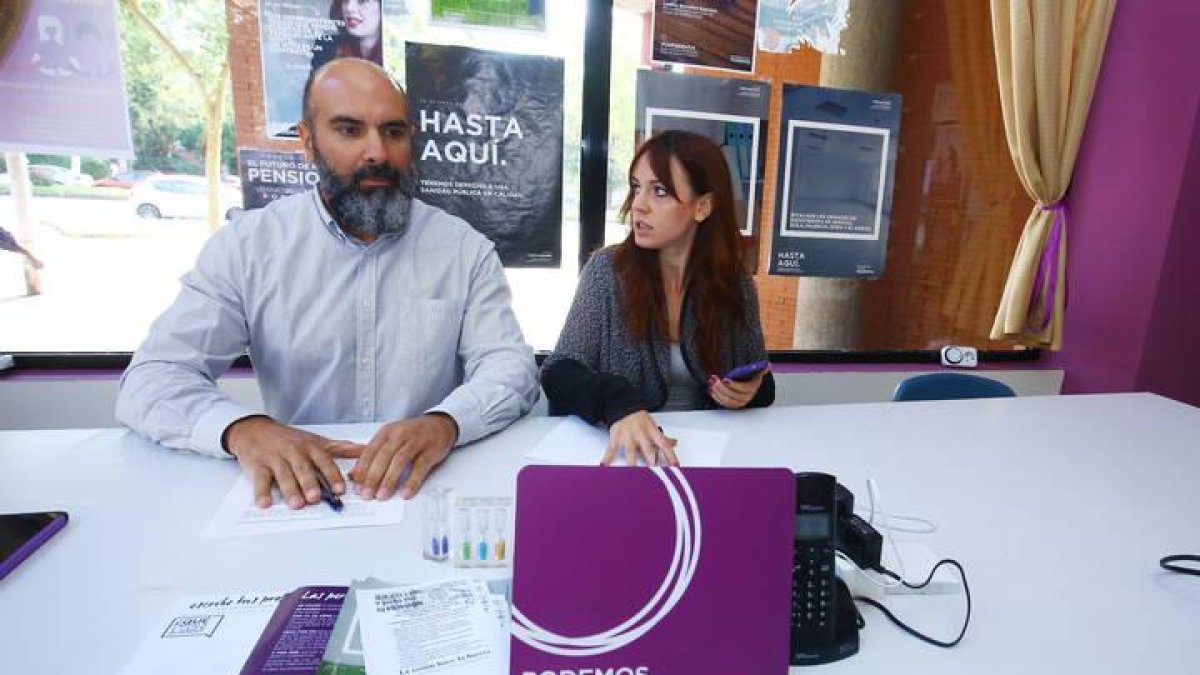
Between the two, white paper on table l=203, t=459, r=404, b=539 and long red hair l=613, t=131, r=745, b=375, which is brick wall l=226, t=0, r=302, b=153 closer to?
long red hair l=613, t=131, r=745, b=375

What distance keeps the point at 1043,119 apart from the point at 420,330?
286 cm

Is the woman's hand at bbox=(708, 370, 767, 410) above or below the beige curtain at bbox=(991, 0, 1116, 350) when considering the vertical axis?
below

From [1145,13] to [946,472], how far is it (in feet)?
8.64

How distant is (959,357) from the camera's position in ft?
9.99

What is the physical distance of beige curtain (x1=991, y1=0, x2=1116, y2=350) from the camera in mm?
2713

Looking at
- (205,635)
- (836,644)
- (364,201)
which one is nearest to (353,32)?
(364,201)

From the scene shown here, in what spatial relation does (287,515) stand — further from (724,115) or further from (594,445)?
(724,115)

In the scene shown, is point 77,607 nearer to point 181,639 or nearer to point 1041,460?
point 181,639

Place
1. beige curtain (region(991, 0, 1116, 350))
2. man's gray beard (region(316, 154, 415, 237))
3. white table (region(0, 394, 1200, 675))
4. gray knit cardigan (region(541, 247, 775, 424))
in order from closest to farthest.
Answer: white table (region(0, 394, 1200, 675)) → man's gray beard (region(316, 154, 415, 237)) → gray knit cardigan (region(541, 247, 775, 424)) → beige curtain (region(991, 0, 1116, 350))

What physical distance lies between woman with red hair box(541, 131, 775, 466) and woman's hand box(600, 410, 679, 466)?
1.38 ft

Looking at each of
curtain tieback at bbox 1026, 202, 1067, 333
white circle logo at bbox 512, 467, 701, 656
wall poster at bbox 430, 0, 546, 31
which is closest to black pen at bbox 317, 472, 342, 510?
white circle logo at bbox 512, 467, 701, 656

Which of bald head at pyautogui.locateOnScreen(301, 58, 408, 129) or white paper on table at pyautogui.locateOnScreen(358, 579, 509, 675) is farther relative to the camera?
bald head at pyautogui.locateOnScreen(301, 58, 408, 129)

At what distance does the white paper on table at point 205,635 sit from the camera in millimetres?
651

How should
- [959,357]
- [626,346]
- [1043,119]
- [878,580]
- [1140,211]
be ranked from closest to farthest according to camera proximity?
[878,580]
[626,346]
[1140,211]
[1043,119]
[959,357]
